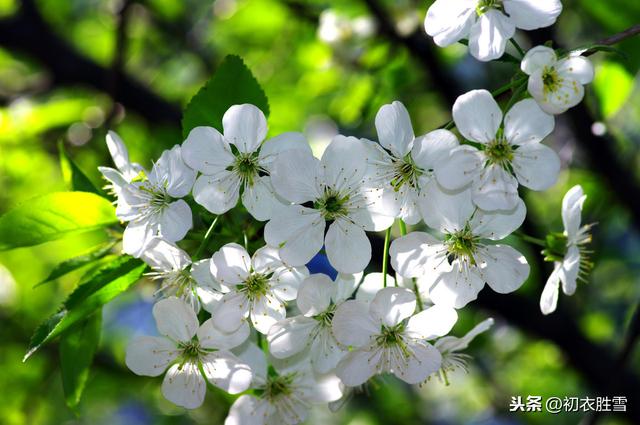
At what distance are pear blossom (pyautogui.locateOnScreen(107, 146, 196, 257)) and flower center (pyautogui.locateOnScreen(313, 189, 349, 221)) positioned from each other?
187 millimetres

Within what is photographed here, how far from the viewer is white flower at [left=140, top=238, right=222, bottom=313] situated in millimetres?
1081

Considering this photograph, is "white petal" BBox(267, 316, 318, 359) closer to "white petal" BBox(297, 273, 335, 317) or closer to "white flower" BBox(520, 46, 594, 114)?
"white petal" BBox(297, 273, 335, 317)

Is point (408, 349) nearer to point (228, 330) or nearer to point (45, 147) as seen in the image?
point (228, 330)

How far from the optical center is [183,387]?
3.91 feet

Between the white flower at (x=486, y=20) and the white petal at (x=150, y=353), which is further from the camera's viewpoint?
the white petal at (x=150, y=353)

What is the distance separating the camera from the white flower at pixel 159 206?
108cm

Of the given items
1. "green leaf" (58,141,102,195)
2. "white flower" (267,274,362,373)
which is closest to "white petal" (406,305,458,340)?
"white flower" (267,274,362,373)

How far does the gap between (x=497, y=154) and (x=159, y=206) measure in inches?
19.0

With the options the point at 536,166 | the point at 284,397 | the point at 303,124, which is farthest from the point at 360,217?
the point at 303,124

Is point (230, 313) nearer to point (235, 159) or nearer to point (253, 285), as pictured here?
point (253, 285)

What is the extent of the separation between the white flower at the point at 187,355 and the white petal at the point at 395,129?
1.08ft

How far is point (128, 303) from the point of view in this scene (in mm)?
2842

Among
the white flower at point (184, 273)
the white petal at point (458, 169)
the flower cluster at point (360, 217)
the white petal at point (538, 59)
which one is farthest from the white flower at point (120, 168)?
the white petal at point (538, 59)

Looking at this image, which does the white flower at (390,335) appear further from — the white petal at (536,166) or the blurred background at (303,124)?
the blurred background at (303,124)
